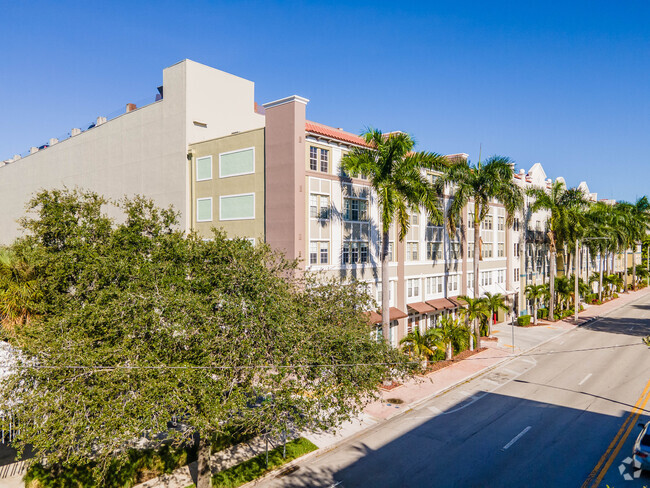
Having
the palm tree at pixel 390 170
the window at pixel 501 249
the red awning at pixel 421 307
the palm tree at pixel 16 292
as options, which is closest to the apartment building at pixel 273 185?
the red awning at pixel 421 307

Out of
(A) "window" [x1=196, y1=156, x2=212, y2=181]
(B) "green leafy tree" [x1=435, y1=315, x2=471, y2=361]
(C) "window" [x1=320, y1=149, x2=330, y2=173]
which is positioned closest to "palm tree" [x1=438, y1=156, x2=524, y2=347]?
(B) "green leafy tree" [x1=435, y1=315, x2=471, y2=361]

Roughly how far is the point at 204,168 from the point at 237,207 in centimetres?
503

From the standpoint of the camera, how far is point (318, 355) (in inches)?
608

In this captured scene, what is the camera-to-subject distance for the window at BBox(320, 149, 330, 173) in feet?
100

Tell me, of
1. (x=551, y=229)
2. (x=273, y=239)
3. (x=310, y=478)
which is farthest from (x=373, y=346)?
(x=551, y=229)

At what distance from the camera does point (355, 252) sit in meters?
32.7

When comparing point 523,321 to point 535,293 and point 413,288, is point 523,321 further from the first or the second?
point 413,288

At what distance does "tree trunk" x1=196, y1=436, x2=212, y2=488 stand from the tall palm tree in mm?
42677

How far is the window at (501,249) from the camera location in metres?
49.6

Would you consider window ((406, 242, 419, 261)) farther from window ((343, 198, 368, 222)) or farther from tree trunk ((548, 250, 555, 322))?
tree trunk ((548, 250, 555, 322))

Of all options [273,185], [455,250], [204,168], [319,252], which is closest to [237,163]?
[204,168]

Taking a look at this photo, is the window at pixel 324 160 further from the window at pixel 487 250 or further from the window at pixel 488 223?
the window at pixel 487 250

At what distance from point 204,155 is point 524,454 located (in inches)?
1132

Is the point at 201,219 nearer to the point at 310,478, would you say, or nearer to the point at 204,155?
the point at 204,155
